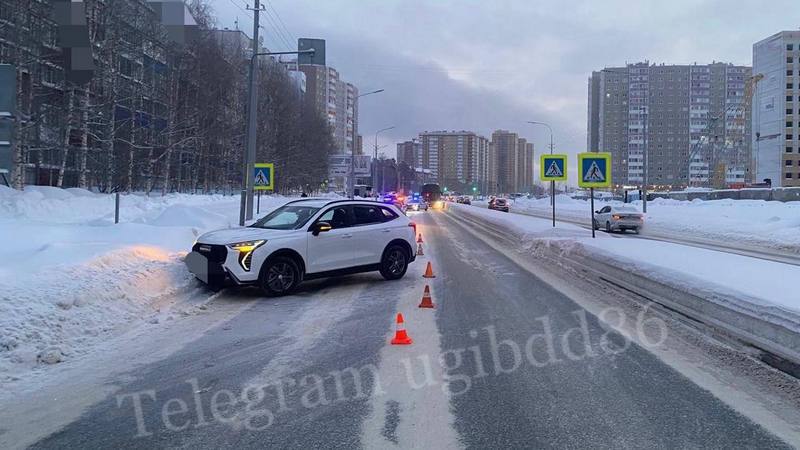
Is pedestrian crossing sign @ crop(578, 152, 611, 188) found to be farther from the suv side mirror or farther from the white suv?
the suv side mirror

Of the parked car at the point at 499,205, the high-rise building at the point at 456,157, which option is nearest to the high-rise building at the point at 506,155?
the high-rise building at the point at 456,157

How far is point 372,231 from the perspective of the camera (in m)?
11.7

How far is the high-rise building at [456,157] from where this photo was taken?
16662 cm

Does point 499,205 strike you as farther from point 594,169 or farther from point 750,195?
point 594,169

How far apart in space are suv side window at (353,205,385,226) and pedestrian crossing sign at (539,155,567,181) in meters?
12.8

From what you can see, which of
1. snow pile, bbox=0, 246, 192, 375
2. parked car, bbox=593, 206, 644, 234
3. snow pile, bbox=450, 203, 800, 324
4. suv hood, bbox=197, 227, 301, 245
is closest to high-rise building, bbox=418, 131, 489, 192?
parked car, bbox=593, 206, 644, 234

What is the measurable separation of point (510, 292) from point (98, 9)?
32791 mm

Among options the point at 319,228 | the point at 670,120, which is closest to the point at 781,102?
→ the point at 670,120

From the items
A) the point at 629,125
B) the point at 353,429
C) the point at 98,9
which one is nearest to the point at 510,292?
the point at 353,429

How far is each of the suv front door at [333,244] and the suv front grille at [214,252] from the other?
1.48 m

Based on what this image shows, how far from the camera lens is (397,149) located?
188m

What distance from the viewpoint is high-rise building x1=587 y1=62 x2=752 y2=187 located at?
7706 centimetres

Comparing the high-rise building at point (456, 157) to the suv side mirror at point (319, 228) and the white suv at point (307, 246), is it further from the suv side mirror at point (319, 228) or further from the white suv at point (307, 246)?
the suv side mirror at point (319, 228)

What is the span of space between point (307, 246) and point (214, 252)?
5.21 ft
